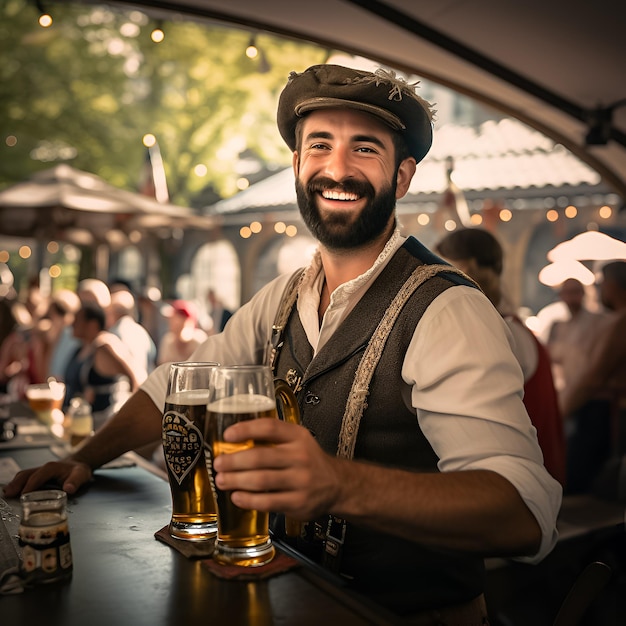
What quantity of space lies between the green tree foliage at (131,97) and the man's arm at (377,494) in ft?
39.5

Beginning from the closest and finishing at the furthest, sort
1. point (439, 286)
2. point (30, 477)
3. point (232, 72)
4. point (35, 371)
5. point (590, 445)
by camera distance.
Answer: point (439, 286) < point (30, 477) < point (590, 445) < point (35, 371) < point (232, 72)

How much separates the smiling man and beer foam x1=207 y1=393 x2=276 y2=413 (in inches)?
2.4

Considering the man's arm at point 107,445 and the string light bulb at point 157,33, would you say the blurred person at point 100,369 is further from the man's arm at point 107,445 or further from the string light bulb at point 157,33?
the man's arm at point 107,445

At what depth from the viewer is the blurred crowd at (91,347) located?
4.56 meters

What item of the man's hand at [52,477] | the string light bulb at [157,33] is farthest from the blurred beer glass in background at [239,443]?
the string light bulb at [157,33]

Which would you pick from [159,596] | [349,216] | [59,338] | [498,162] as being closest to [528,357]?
[349,216]

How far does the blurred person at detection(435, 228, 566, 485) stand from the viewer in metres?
2.77

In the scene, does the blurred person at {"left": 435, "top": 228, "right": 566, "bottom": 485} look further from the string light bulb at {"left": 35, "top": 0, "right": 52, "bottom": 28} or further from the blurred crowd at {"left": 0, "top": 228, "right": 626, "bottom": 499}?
the string light bulb at {"left": 35, "top": 0, "right": 52, "bottom": 28}

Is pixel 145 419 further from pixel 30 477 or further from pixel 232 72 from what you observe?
pixel 232 72

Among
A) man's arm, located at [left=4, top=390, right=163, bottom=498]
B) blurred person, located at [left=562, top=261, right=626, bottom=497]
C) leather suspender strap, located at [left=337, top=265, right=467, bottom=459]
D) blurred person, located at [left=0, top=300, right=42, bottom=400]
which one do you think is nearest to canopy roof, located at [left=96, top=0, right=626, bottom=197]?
blurred person, located at [left=562, top=261, right=626, bottom=497]

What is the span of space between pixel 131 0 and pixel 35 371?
3407mm

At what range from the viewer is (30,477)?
5.07 feet

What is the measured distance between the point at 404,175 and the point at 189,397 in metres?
0.75

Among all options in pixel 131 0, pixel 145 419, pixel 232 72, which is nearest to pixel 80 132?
pixel 232 72
